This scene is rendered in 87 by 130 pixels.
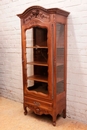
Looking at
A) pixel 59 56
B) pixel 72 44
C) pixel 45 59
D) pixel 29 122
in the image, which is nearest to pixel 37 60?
pixel 45 59

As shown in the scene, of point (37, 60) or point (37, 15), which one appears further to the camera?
point (37, 60)

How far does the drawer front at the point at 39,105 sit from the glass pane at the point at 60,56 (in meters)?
0.25

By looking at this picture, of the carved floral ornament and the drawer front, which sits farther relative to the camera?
the drawer front

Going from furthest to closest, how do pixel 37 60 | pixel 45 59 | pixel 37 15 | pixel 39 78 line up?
pixel 37 60 → pixel 39 78 → pixel 45 59 → pixel 37 15

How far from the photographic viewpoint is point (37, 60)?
2.29 meters

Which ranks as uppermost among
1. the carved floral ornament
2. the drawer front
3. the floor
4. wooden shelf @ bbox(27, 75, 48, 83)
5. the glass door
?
the carved floral ornament

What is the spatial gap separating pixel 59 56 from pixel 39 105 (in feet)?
2.52

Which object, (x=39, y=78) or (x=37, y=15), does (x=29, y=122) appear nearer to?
(x=39, y=78)

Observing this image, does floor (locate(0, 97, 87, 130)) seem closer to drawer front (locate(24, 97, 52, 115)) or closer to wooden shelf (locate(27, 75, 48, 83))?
drawer front (locate(24, 97, 52, 115))

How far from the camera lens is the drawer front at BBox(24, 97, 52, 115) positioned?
2.04 meters

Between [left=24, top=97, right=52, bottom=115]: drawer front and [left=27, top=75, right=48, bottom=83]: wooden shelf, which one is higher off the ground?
[left=27, top=75, right=48, bottom=83]: wooden shelf

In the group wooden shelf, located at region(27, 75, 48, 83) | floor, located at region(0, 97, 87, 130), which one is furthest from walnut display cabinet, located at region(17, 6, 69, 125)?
floor, located at region(0, 97, 87, 130)

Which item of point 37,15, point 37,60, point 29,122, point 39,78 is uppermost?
point 37,15

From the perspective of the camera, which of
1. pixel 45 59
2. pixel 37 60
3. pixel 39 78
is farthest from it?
pixel 37 60
